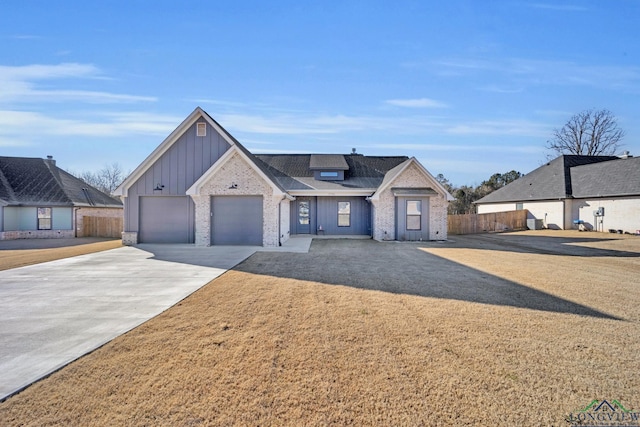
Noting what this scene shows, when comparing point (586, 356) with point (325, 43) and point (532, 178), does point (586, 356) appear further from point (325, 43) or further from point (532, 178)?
point (532, 178)

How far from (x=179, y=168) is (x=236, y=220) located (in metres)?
4.41

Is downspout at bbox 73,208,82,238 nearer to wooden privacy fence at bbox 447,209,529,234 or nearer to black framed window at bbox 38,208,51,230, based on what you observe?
black framed window at bbox 38,208,51,230

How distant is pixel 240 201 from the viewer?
14.6 m

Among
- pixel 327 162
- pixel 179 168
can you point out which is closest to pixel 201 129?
pixel 179 168

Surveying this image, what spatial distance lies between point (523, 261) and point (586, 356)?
8.05 m

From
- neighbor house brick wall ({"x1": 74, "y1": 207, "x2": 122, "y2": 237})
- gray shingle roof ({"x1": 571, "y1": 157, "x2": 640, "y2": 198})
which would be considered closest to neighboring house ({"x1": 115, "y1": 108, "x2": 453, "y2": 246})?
neighbor house brick wall ({"x1": 74, "y1": 207, "x2": 122, "y2": 237})

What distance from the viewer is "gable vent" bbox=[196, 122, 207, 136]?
51.8 feet

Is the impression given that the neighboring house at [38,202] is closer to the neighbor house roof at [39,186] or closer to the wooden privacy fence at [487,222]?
the neighbor house roof at [39,186]

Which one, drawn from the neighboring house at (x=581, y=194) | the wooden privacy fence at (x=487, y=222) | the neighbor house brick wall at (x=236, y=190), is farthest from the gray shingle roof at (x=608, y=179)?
the neighbor house brick wall at (x=236, y=190)

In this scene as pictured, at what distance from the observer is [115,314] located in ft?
17.3

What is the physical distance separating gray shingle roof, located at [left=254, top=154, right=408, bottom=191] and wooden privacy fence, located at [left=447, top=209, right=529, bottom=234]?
672 cm

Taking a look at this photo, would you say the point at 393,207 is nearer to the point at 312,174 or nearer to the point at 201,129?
the point at 312,174

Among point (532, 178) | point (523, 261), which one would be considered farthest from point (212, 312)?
point (532, 178)

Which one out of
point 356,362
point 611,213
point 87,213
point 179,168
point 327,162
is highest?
point 327,162
